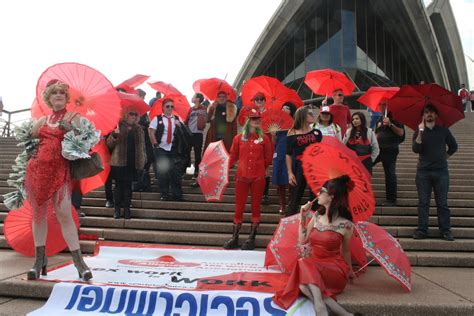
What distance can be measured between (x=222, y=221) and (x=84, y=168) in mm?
2962

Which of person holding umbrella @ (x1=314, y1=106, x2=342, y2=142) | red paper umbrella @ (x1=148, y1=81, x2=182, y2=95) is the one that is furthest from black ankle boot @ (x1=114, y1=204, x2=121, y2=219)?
red paper umbrella @ (x1=148, y1=81, x2=182, y2=95)

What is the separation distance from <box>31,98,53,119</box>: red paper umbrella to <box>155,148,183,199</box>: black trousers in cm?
299

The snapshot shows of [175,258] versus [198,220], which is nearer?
[175,258]

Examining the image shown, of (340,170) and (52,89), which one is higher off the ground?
(52,89)

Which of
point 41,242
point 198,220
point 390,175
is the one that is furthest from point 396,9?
point 41,242

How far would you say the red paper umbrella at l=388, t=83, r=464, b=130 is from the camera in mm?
5387

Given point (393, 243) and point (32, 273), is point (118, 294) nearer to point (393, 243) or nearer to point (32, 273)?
point (32, 273)

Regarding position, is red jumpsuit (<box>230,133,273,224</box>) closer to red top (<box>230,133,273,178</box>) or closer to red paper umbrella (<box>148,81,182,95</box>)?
red top (<box>230,133,273,178</box>)

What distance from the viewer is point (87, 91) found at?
409 cm

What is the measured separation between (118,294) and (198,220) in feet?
9.82

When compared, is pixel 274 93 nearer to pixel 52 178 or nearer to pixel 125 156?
pixel 125 156

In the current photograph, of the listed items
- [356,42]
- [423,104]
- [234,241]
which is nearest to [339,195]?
[234,241]

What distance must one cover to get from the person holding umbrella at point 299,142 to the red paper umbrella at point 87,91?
7.65ft

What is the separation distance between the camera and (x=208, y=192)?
227 inches
